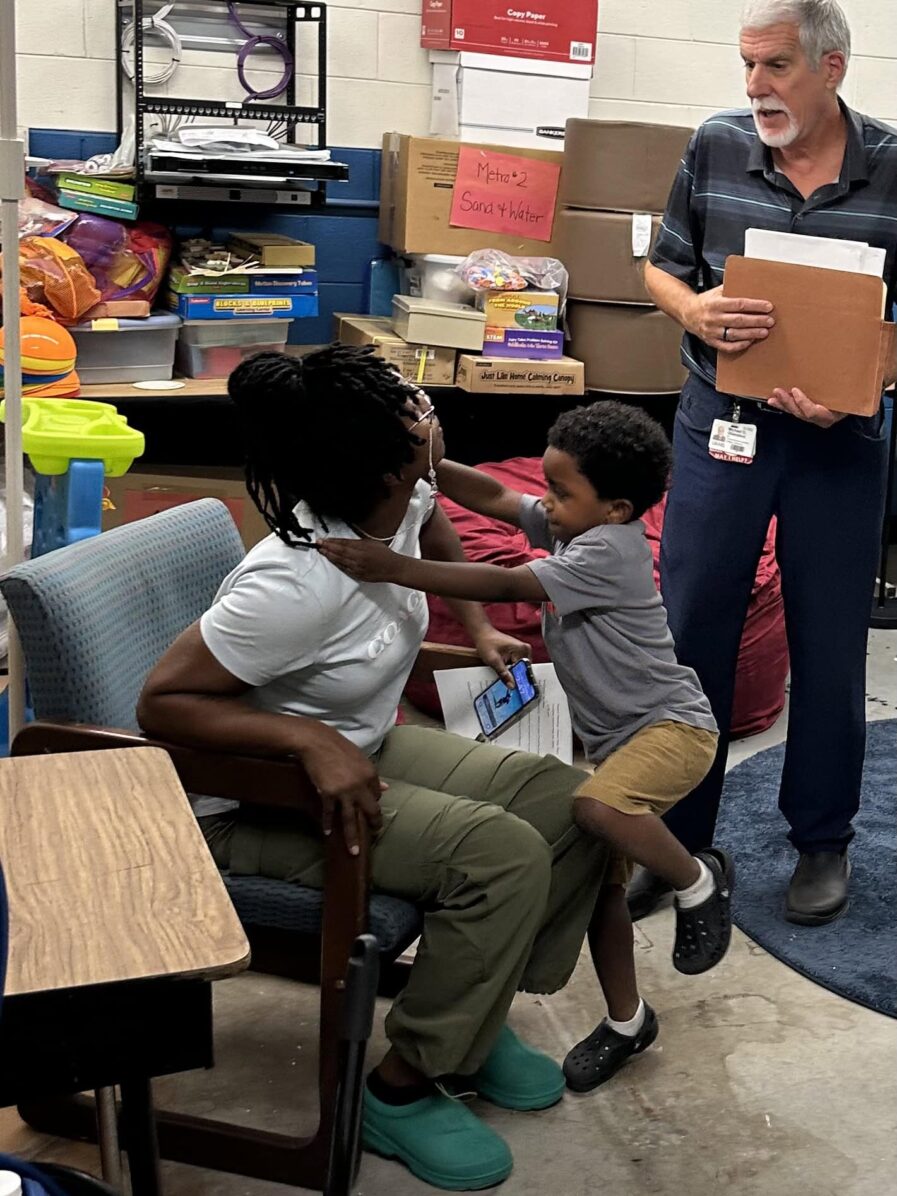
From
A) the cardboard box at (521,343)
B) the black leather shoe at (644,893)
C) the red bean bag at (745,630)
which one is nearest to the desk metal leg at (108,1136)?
the black leather shoe at (644,893)

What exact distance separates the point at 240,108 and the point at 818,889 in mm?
2556

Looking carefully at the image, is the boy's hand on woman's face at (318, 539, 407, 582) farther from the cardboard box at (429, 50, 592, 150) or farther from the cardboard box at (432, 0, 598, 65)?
the cardboard box at (432, 0, 598, 65)

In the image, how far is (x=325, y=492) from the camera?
5.92 feet

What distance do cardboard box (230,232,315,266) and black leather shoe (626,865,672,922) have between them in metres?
2.04

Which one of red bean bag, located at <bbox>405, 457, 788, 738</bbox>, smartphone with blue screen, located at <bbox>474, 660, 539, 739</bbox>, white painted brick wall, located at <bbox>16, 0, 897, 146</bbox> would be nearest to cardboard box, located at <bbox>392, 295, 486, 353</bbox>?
red bean bag, located at <bbox>405, 457, 788, 738</bbox>

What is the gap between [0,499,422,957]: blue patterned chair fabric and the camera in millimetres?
1741

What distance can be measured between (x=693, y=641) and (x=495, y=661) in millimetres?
554

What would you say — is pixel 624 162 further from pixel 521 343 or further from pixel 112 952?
pixel 112 952

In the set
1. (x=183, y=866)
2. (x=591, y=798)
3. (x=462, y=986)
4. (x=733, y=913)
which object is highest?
(x=183, y=866)

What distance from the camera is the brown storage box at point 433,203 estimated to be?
3.91m

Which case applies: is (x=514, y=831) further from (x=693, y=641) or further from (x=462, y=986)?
(x=693, y=641)

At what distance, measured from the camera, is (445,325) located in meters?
3.86

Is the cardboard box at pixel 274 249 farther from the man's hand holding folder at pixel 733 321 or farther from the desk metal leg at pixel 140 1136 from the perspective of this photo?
the desk metal leg at pixel 140 1136

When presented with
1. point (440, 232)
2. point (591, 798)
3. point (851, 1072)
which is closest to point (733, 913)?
point (851, 1072)
